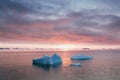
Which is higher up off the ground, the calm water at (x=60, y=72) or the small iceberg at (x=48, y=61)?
the small iceberg at (x=48, y=61)

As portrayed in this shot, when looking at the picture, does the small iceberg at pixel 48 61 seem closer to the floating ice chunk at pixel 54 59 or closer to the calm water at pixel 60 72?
the floating ice chunk at pixel 54 59

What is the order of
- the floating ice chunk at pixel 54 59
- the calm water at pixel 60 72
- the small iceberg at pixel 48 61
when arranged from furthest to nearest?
1. the floating ice chunk at pixel 54 59
2. the small iceberg at pixel 48 61
3. the calm water at pixel 60 72

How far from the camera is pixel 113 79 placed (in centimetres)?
3447

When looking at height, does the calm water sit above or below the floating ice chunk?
below

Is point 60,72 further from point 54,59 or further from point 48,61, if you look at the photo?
point 54,59

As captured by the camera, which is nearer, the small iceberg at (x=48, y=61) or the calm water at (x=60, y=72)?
the calm water at (x=60, y=72)

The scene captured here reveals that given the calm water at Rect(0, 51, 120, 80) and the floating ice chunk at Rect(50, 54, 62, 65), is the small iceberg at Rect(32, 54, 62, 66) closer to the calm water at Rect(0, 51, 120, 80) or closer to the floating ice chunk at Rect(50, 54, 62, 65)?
the floating ice chunk at Rect(50, 54, 62, 65)

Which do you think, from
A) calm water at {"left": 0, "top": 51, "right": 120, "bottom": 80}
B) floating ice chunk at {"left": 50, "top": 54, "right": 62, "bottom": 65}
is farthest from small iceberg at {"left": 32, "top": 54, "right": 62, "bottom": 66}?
calm water at {"left": 0, "top": 51, "right": 120, "bottom": 80}

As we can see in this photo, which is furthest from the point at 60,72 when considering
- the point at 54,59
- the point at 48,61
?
the point at 54,59

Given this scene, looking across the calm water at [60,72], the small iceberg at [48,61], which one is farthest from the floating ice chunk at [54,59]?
the calm water at [60,72]

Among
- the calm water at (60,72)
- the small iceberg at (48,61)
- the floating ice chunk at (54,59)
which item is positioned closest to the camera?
the calm water at (60,72)

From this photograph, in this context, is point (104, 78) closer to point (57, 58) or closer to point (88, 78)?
point (88, 78)

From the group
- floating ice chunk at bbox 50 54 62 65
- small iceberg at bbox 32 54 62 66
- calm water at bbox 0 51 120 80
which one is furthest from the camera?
floating ice chunk at bbox 50 54 62 65

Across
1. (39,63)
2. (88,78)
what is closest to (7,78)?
(88,78)
